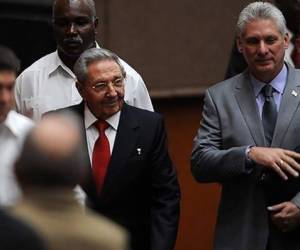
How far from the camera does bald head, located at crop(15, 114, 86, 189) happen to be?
457 centimetres

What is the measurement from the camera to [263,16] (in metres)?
6.96

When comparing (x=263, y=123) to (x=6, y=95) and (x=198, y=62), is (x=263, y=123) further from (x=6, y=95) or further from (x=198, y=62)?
(x=198, y=62)

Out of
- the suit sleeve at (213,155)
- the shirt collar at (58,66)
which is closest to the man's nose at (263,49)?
the suit sleeve at (213,155)

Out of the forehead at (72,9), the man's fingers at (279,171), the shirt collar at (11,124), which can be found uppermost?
the forehead at (72,9)

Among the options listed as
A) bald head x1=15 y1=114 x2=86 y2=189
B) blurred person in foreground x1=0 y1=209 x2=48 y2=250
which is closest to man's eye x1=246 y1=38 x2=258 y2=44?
bald head x1=15 y1=114 x2=86 y2=189

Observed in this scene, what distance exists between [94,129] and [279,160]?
3.65 feet

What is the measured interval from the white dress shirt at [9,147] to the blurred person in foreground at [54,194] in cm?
126

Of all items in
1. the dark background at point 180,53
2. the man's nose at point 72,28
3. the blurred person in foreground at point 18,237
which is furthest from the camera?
the dark background at point 180,53

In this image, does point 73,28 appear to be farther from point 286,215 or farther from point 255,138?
point 286,215

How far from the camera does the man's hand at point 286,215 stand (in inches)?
267

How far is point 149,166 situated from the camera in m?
7.17

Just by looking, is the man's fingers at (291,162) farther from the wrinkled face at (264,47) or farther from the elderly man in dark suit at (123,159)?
the elderly man in dark suit at (123,159)

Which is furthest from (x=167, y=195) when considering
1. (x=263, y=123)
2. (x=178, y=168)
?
(x=178, y=168)

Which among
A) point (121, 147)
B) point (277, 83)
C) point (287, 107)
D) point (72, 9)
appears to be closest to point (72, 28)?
point (72, 9)
